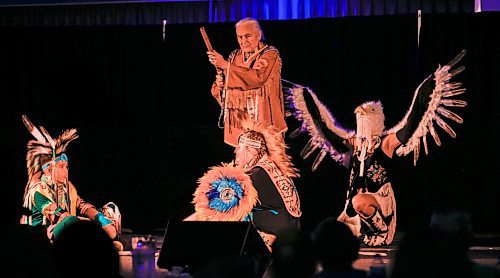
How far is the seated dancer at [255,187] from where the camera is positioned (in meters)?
8.06

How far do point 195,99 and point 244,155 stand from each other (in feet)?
2.66

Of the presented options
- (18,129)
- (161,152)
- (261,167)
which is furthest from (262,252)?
(18,129)

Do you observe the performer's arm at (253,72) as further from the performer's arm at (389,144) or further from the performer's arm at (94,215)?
the performer's arm at (94,215)

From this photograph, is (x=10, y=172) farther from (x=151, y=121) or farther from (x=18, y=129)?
(x=151, y=121)

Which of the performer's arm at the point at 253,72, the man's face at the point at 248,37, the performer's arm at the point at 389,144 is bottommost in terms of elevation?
the performer's arm at the point at 389,144

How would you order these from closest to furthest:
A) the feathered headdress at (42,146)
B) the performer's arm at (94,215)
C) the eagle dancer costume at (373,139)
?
the eagle dancer costume at (373,139) → the performer's arm at (94,215) → the feathered headdress at (42,146)

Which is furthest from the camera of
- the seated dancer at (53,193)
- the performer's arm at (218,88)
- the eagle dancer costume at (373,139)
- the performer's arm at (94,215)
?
the performer's arm at (218,88)

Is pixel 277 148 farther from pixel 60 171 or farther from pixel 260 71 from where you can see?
pixel 60 171

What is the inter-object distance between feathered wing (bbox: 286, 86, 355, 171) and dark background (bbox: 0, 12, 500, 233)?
72mm

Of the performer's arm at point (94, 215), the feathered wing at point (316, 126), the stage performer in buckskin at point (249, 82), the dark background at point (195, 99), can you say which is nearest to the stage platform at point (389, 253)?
the dark background at point (195, 99)

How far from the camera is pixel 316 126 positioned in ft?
27.3

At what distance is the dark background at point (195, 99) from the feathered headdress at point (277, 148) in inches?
4.3

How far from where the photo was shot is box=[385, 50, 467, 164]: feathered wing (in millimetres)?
8102

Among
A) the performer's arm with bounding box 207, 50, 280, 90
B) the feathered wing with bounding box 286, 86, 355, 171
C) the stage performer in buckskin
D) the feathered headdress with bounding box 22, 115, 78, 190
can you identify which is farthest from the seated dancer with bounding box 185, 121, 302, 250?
the feathered headdress with bounding box 22, 115, 78, 190
